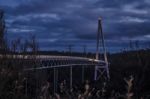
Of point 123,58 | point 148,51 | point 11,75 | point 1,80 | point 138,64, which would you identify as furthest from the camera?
point 123,58

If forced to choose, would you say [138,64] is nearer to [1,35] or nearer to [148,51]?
[148,51]

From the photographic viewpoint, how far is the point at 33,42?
1270cm

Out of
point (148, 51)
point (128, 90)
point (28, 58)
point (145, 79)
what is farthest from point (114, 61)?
point (128, 90)

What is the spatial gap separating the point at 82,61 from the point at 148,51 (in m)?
24.7

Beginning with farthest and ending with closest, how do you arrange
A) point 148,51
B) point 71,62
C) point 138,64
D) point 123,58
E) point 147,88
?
point 71,62
point 123,58
point 148,51
point 138,64
point 147,88

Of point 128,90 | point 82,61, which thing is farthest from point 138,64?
point 128,90

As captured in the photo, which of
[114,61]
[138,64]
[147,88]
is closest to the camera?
[147,88]

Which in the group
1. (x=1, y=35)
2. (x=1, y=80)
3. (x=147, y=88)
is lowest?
(x=147, y=88)

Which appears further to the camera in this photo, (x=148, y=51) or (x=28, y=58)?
(x=148, y=51)

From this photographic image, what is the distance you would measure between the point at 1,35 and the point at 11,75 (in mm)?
1065

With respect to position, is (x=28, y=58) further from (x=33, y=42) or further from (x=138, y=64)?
(x=138, y=64)

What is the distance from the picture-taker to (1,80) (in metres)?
10.8

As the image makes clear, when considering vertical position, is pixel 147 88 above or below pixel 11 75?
below

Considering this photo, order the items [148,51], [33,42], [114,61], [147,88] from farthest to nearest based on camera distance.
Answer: [114,61], [148,51], [147,88], [33,42]
